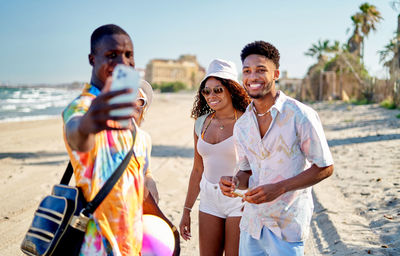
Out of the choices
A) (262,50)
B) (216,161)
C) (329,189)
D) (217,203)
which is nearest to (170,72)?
(329,189)

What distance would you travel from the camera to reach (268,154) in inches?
102

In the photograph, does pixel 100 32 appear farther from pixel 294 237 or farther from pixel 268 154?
pixel 294 237

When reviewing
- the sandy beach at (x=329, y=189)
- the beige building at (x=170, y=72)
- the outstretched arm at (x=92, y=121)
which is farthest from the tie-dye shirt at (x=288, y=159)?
the beige building at (x=170, y=72)

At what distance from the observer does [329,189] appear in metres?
6.96

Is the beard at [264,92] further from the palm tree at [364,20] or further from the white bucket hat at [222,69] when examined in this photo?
the palm tree at [364,20]

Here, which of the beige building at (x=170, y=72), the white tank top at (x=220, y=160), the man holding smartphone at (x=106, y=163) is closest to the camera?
the man holding smartphone at (x=106, y=163)

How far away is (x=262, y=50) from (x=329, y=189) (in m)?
4.96

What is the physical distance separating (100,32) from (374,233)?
169 inches

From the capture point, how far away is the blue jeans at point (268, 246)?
251 centimetres

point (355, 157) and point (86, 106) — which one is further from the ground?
point (86, 106)

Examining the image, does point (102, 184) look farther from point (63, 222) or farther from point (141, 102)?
point (141, 102)

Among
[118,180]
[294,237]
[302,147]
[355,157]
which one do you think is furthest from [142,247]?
[355,157]

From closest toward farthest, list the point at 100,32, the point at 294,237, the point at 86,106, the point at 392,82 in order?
the point at 86,106 < the point at 100,32 < the point at 294,237 < the point at 392,82

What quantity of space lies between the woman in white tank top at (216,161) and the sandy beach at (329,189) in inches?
58.1
